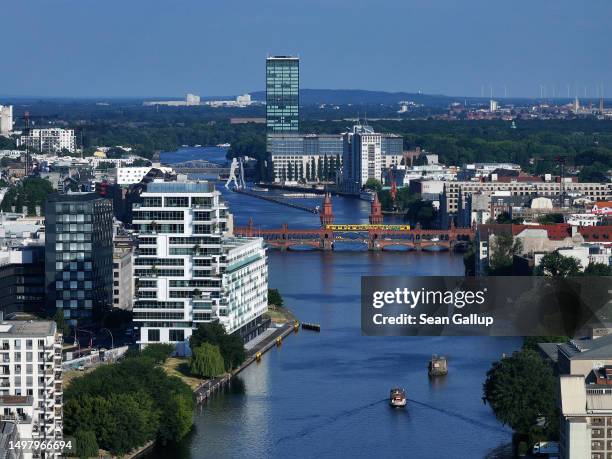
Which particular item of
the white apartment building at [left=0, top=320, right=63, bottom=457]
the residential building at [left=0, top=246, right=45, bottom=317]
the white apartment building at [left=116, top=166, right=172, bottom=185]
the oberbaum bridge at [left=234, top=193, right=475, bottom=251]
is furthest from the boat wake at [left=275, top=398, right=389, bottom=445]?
the white apartment building at [left=116, top=166, right=172, bottom=185]

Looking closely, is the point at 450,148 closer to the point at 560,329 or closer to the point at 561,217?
the point at 561,217

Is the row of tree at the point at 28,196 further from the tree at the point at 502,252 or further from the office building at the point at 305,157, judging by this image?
the office building at the point at 305,157

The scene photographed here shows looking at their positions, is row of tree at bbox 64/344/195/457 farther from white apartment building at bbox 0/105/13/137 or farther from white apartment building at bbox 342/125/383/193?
white apartment building at bbox 0/105/13/137

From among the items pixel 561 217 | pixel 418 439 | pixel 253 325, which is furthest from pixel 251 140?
pixel 418 439

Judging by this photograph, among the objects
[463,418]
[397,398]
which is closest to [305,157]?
[397,398]

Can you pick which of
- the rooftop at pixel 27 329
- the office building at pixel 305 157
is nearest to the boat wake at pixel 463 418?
the rooftop at pixel 27 329

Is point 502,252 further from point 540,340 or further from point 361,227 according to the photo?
point 361,227
